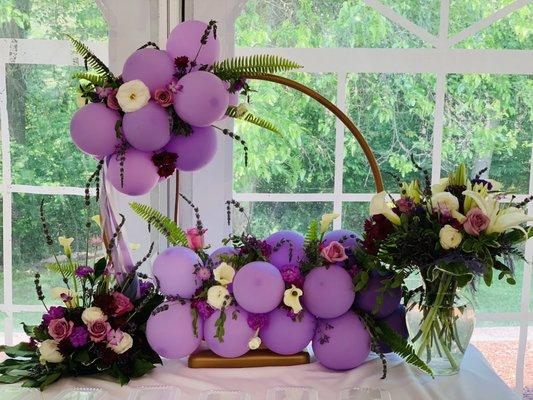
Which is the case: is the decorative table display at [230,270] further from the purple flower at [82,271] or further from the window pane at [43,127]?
the window pane at [43,127]

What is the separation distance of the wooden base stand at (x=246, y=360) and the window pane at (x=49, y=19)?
50.4 inches

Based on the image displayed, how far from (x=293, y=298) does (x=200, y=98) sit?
1.65ft

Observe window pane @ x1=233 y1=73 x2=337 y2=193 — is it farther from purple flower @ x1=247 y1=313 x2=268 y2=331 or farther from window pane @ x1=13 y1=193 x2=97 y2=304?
purple flower @ x1=247 y1=313 x2=268 y2=331

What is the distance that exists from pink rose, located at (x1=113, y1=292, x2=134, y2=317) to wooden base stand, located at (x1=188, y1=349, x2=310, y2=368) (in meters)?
0.21

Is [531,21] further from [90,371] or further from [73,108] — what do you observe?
[90,371]

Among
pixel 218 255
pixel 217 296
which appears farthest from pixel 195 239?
pixel 217 296

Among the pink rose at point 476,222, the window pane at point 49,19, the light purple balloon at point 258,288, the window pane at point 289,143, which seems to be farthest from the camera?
the window pane at point 289,143

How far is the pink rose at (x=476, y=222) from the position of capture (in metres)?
1.61

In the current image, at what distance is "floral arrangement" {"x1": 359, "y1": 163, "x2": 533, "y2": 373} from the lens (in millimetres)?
1615

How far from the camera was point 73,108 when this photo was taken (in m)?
2.63

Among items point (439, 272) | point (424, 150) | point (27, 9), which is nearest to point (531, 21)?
point (424, 150)

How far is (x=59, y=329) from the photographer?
65.3 inches

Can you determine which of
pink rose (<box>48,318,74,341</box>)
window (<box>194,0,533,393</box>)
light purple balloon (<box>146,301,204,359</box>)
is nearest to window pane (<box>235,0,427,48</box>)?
window (<box>194,0,533,393</box>)

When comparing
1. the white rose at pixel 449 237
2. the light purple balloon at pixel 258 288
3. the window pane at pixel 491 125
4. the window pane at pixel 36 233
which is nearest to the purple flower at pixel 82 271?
the light purple balloon at pixel 258 288
